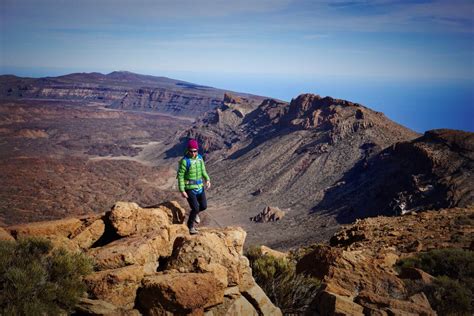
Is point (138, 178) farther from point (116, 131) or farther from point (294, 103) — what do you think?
point (116, 131)

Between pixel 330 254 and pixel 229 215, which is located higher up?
pixel 330 254

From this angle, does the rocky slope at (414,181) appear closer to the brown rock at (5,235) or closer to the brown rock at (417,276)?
the brown rock at (417,276)

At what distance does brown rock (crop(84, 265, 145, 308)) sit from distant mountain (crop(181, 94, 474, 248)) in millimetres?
38739

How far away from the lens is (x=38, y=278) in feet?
19.5

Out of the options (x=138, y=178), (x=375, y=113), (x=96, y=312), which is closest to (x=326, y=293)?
(x=96, y=312)

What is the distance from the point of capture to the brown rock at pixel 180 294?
20.0 feet

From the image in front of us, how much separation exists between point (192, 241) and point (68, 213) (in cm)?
5961

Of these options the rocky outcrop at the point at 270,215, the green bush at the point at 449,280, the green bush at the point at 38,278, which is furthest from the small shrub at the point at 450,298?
the rocky outcrop at the point at 270,215

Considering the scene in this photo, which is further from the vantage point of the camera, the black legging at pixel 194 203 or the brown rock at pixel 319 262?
the black legging at pixel 194 203

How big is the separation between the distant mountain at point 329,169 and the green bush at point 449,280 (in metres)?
32.3

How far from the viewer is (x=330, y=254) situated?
32.2 ft

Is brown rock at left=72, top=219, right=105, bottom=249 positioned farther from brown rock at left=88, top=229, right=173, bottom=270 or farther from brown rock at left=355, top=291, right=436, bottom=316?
brown rock at left=355, top=291, right=436, bottom=316

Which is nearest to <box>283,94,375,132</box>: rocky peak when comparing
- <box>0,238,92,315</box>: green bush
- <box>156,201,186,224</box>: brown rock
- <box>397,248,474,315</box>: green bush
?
<box>397,248,474,315</box>: green bush

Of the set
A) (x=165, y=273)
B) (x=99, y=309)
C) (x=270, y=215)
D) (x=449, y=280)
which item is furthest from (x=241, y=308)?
(x=270, y=215)
